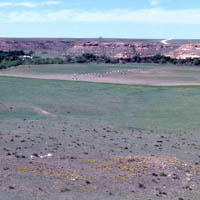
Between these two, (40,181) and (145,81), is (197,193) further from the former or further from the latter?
(145,81)

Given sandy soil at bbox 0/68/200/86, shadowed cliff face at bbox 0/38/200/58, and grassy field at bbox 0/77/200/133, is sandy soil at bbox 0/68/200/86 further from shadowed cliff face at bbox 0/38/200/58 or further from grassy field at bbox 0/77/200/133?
shadowed cliff face at bbox 0/38/200/58

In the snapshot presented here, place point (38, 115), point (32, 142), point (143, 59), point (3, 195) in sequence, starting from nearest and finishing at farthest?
point (3, 195) → point (32, 142) → point (38, 115) → point (143, 59)

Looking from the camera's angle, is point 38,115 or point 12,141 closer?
point 12,141

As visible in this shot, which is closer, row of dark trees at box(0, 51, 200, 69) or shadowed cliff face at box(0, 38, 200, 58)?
row of dark trees at box(0, 51, 200, 69)

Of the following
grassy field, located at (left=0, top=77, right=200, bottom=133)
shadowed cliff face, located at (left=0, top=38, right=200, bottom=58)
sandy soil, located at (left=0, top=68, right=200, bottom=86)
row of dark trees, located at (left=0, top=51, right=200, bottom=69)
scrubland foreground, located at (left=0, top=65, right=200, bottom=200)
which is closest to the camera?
scrubland foreground, located at (left=0, top=65, right=200, bottom=200)

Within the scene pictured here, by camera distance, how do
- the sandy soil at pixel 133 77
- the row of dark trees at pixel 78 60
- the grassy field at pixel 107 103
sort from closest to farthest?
1. the grassy field at pixel 107 103
2. the sandy soil at pixel 133 77
3. the row of dark trees at pixel 78 60

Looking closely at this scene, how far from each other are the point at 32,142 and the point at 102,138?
12.8ft

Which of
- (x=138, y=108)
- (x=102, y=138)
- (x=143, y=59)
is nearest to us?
(x=102, y=138)

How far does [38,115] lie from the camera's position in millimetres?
33125

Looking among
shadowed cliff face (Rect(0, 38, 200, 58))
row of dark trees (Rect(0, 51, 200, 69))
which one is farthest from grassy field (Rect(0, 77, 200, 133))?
shadowed cliff face (Rect(0, 38, 200, 58))

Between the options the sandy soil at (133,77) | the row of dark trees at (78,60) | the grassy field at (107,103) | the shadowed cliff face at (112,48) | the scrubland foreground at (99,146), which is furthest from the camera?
the shadowed cliff face at (112,48)

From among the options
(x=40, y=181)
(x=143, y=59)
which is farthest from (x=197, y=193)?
(x=143, y=59)

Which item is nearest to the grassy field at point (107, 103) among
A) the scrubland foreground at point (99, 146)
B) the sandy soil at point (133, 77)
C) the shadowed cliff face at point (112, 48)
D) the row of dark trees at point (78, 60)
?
the scrubland foreground at point (99, 146)

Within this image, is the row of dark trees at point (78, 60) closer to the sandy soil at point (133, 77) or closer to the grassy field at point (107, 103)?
the sandy soil at point (133, 77)
